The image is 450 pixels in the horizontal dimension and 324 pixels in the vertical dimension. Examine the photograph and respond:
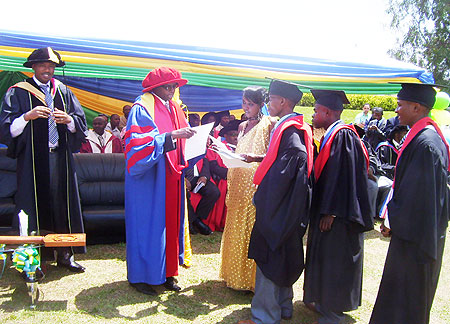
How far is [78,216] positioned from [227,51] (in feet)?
10.3

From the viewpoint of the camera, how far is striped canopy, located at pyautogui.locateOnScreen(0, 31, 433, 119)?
5129 millimetres

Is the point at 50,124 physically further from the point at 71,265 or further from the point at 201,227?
the point at 201,227

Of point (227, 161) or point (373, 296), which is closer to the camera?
point (227, 161)

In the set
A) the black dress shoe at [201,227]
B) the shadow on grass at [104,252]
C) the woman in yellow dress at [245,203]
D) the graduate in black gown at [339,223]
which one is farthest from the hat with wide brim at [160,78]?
the black dress shoe at [201,227]

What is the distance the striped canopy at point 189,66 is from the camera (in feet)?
16.8

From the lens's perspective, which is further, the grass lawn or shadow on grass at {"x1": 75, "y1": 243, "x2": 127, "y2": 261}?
shadow on grass at {"x1": 75, "y1": 243, "x2": 127, "y2": 261}

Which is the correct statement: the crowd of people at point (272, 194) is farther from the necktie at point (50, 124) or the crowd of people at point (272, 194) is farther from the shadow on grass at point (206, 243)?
the shadow on grass at point (206, 243)

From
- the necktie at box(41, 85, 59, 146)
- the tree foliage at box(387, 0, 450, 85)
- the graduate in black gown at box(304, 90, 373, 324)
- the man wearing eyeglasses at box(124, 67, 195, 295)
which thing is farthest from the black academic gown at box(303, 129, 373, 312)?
the tree foliage at box(387, 0, 450, 85)

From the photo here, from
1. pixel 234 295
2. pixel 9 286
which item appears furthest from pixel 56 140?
pixel 234 295

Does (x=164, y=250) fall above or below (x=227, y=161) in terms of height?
below

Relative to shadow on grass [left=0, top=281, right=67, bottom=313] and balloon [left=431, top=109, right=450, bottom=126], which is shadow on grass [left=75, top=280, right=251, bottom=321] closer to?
shadow on grass [left=0, top=281, right=67, bottom=313]

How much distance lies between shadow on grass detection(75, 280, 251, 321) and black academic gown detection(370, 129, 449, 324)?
1.43m

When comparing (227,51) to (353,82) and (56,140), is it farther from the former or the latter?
(56,140)

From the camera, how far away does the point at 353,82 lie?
20.9ft
